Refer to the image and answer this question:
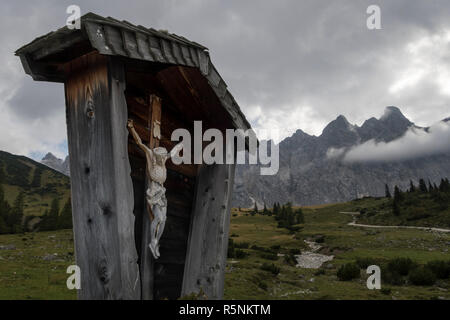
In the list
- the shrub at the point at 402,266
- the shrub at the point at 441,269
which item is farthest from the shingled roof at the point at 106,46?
the shrub at the point at 402,266

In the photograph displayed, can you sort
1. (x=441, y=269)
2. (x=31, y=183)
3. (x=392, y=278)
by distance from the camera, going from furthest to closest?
(x=31, y=183) < (x=441, y=269) < (x=392, y=278)

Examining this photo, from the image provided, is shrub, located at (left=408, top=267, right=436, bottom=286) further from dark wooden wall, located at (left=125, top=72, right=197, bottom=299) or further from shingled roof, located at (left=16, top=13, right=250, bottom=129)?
shingled roof, located at (left=16, top=13, right=250, bottom=129)

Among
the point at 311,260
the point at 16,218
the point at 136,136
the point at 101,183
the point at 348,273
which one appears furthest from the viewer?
the point at 16,218

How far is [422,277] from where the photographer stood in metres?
16.3

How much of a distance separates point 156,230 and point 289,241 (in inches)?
1490

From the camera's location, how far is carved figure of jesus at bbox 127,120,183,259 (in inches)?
155

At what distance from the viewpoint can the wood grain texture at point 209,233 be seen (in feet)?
15.9

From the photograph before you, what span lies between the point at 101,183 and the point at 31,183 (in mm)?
163333

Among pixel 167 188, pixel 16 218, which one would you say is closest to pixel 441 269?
pixel 167 188

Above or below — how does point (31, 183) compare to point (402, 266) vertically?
above

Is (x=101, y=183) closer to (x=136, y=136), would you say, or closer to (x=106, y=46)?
(x=136, y=136)

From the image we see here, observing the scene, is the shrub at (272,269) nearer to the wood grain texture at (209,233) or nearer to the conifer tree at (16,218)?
the wood grain texture at (209,233)
